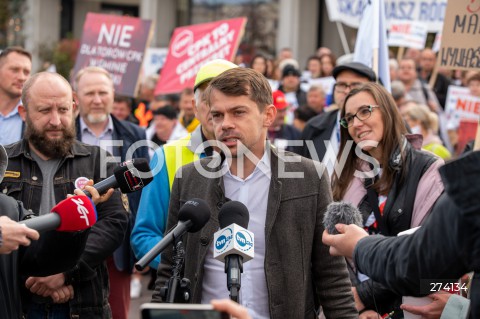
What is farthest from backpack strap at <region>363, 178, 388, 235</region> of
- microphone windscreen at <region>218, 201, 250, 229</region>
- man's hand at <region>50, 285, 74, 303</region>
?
man's hand at <region>50, 285, 74, 303</region>

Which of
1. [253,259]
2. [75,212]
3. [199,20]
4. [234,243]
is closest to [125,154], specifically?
[253,259]

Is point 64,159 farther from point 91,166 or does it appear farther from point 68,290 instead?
point 68,290

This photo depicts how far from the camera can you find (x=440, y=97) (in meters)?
13.7

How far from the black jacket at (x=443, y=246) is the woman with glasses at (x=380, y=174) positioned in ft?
5.46

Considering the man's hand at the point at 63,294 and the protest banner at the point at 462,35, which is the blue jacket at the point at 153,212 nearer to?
the man's hand at the point at 63,294

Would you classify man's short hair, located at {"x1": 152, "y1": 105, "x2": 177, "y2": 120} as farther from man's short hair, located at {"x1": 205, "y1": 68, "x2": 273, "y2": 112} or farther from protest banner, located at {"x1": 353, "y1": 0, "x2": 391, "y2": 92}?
man's short hair, located at {"x1": 205, "y1": 68, "x2": 273, "y2": 112}

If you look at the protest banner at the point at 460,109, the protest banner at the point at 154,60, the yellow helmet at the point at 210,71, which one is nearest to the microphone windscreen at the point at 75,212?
the yellow helmet at the point at 210,71

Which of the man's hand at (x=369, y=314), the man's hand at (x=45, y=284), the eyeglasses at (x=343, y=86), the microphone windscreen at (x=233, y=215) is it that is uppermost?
the eyeglasses at (x=343, y=86)

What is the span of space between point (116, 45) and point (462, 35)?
6106mm

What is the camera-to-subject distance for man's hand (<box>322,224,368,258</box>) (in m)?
3.00

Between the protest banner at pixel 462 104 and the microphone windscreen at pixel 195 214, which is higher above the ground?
the microphone windscreen at pixel 195 214

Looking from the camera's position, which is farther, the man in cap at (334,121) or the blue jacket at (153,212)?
the man in cap at (334,121)

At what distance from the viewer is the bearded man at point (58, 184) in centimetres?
452

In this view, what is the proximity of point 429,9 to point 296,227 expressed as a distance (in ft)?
32.9
